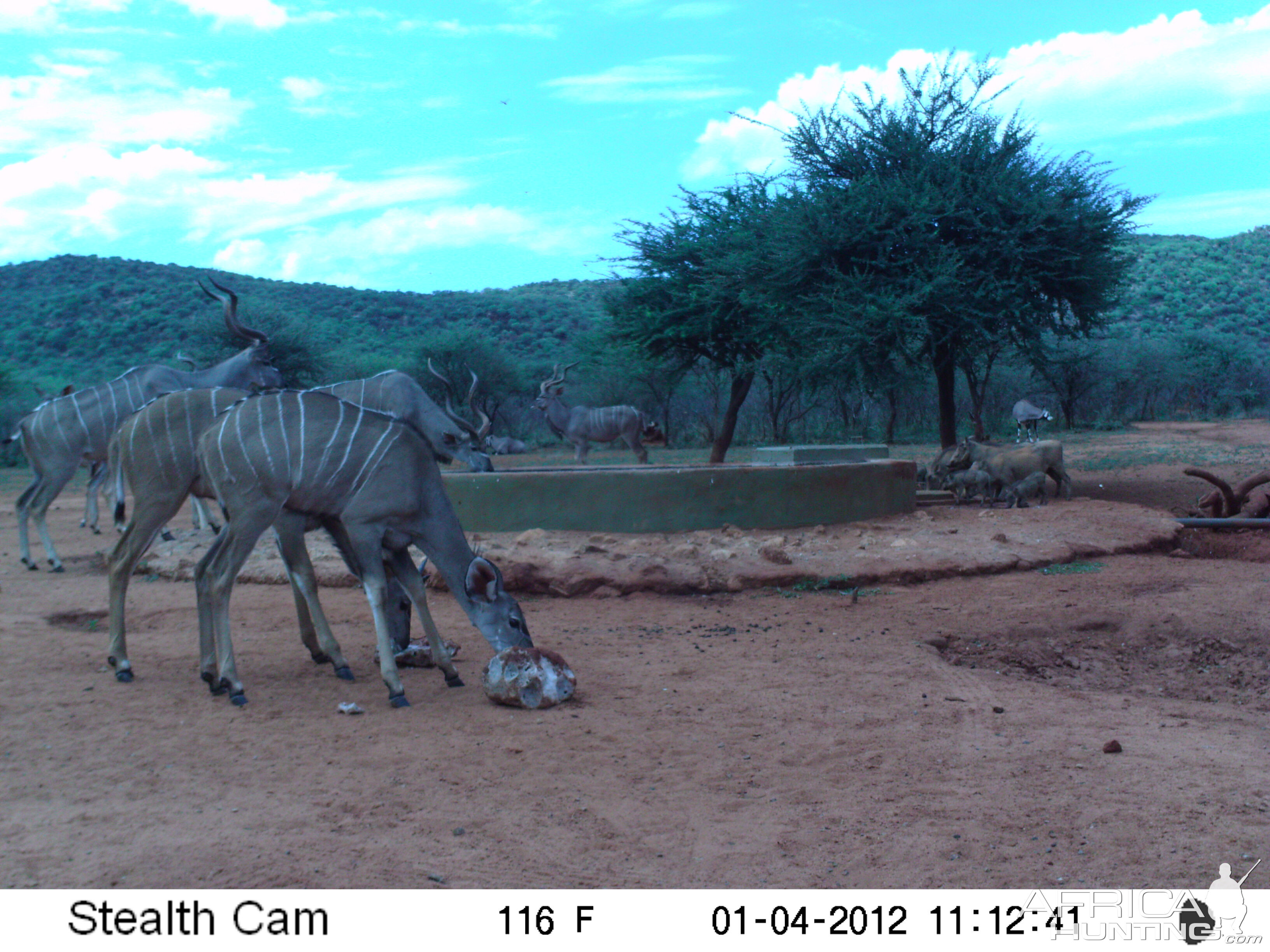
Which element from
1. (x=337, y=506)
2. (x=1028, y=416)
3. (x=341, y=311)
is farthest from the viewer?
(x=341, y=311)

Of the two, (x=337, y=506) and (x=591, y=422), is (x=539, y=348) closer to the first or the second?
(x=591, y=422)

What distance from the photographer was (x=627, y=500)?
1035cm

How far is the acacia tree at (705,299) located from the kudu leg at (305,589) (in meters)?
12.4

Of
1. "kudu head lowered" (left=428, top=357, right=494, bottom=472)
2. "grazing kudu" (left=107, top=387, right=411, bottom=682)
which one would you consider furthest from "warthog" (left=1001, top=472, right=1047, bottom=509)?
"grazing kudu" (left=107, top=387, right=411, bottom=682)

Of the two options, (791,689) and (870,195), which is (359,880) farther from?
(870,195)

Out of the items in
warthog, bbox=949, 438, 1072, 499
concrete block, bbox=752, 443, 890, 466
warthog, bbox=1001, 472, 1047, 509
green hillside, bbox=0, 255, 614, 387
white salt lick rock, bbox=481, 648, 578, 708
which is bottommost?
white salt lick rock, bbox=481, 648, 578, 708

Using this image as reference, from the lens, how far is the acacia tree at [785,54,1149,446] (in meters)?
14.8

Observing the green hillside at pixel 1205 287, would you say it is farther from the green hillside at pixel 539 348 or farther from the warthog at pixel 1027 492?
the warthog at pixel 1027 492

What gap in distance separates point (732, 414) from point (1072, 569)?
11853mm

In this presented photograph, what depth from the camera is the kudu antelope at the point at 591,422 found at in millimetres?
22562

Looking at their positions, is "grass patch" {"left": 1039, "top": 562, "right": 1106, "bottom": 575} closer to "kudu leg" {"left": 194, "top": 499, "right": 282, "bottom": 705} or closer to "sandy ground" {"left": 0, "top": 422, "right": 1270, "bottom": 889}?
"sandy ground" {"left": 0, "top": 422, "right": 1270, "bottom": 889}

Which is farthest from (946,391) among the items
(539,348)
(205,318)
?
(539,348)

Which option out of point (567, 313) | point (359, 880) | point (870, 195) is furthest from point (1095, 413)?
point (359, 880)

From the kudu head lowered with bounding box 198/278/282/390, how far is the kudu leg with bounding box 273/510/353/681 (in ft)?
7.78
